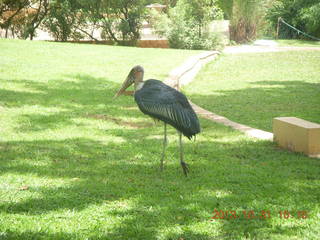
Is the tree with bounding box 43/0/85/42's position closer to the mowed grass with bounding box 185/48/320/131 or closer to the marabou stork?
the mowed grass with bounding box 185/48/320/131

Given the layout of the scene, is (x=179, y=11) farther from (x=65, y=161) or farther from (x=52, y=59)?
(x=65, y=161)

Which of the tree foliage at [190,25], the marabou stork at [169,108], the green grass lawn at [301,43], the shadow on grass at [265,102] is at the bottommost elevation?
the shadow on grass at [265,102]

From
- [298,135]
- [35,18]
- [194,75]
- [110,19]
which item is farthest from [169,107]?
[35,18]

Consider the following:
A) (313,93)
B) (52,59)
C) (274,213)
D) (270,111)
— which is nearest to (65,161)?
(274,213)

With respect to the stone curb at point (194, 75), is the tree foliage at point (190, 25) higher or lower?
higher

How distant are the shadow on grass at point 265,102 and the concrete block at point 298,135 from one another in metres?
1.41

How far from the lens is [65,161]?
6070 millimetres

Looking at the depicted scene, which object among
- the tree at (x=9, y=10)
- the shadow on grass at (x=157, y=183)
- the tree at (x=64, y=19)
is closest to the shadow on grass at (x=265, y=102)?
the shadow on grass at (x=157, y=183)

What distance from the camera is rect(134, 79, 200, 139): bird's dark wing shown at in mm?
5473

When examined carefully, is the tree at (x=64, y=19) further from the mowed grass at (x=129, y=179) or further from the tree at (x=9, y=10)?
the mowed grass at (x=129, y=179)

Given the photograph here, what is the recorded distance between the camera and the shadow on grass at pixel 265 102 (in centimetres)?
952

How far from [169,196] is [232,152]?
83.9 inches

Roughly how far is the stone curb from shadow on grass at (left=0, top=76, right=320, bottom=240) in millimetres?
356

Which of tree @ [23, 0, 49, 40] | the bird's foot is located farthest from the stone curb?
tree @ [23, 0, 49, 40]
